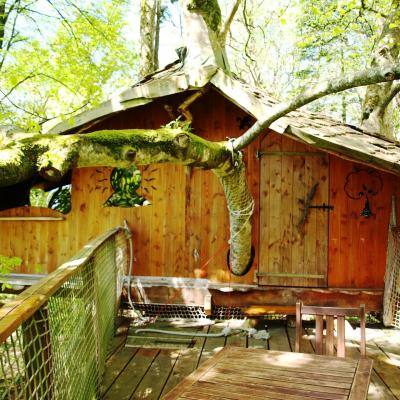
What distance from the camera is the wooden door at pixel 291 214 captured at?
6.28m

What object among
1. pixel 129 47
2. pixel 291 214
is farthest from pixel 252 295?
pixel 129 47

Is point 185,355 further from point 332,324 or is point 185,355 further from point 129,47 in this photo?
point 129,47

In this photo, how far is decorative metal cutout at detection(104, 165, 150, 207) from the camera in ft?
21.8

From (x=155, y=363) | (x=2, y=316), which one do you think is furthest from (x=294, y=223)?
(x=2, y=316)

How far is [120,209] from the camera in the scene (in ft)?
21.8

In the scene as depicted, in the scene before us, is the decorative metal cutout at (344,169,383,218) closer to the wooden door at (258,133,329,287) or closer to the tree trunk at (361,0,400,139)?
the wooden door at (258,133,329,287)

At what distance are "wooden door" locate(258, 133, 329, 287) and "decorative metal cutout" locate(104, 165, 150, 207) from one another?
186cm

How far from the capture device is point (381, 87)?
8.60m

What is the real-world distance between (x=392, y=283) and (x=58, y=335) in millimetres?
4742

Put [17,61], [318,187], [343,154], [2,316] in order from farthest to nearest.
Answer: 1. [17,61]
2. [318,187]
3. [343,154]
4. [2,316]

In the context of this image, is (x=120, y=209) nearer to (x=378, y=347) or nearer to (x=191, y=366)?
(x=191, y=366)

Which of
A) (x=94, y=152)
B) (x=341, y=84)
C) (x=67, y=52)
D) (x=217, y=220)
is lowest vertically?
(x=217, y=220)

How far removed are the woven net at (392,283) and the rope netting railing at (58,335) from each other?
3770 millimetres

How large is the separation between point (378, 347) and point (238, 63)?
1463 cm
